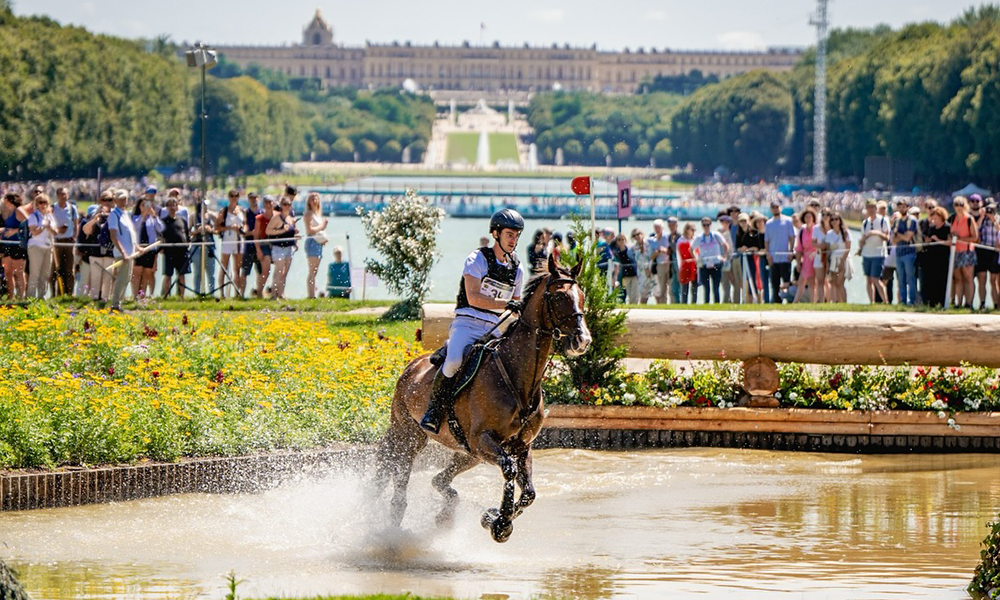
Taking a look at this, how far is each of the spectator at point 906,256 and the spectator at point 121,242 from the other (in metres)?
10.0

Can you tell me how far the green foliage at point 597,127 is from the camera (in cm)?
16600

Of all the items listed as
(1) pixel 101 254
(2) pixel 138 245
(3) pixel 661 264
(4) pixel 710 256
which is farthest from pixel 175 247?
(4) pixel 710 256

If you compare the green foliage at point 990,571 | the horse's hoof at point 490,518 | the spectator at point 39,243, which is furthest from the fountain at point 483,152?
the green foliage at point 990,571

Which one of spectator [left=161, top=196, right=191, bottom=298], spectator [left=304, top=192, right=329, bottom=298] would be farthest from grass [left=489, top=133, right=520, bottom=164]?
spectator [left=161, top=196, right=191, bottom=298]

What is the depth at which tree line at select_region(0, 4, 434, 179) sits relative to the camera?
237 feet

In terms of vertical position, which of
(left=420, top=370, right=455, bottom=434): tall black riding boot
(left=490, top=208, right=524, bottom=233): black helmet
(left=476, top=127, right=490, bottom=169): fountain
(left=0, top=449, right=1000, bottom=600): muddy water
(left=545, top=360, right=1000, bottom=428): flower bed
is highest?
(left=476, top=127, right=490, bottom=169): fountain

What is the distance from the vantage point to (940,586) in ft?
32.1

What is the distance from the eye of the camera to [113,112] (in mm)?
88750

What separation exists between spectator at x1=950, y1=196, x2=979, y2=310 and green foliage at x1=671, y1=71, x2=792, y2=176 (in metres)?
110

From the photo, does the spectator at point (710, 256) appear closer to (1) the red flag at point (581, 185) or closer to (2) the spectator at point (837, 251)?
(2) the spectator at point (837, 251)

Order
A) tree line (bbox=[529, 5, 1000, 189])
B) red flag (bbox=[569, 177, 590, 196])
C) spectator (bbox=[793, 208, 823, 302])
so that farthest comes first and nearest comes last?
tree line (bbox=[529, 5, 1000, 189])
spectator (bbox=[793, 208, 823, 302])
red flag (bbox=[569, 177, 590, 196])

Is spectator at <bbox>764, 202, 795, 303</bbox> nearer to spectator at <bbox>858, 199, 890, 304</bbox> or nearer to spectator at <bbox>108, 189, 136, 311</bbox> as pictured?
spectator at <bbox>858, 199, 890, 304</bbox>

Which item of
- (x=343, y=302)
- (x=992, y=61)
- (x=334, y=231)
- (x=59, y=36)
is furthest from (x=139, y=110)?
(x=343, y=302)

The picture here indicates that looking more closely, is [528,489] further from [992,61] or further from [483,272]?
[992,61]
